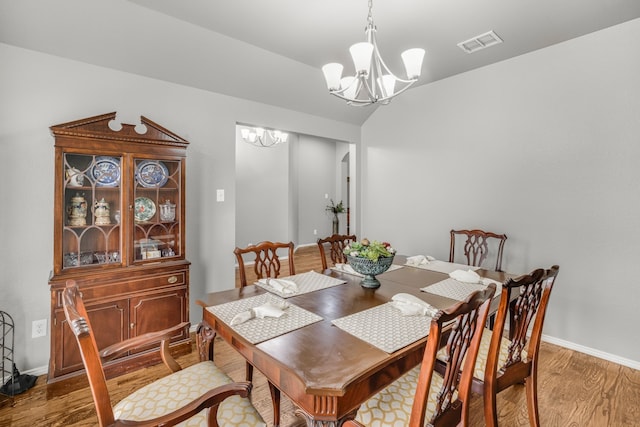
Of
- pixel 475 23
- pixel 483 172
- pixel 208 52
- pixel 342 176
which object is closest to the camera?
pixel 475 23

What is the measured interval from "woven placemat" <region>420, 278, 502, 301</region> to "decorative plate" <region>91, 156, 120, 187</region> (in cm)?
239

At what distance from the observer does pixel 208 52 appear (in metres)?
2.66

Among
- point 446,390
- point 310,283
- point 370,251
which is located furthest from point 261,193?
point 446,390

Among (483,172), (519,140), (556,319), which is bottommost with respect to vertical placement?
(556,319)

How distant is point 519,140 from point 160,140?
3.30 m

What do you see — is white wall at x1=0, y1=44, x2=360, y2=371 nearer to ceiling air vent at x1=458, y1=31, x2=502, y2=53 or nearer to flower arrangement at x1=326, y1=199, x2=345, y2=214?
ceiling air vent at x1=458, y1=31, x2=502, y2=53

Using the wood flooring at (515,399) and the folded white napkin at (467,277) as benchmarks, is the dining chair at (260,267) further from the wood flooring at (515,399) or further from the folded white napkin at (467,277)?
the folded white napkin at (467,277)

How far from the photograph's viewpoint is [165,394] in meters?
1.29

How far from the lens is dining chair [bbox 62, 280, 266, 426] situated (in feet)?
3.05

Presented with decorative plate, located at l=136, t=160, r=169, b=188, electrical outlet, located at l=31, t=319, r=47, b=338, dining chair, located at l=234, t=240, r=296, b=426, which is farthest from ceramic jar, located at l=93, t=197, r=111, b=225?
dining chair, located at l=234, t=240, r=296, b=426

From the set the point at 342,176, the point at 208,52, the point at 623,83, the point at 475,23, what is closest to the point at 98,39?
the point at 208,52

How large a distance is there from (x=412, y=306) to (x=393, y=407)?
0.44 m

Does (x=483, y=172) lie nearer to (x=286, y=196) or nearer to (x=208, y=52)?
(x=208, y=52)

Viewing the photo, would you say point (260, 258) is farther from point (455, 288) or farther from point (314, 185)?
point (314, 185)
